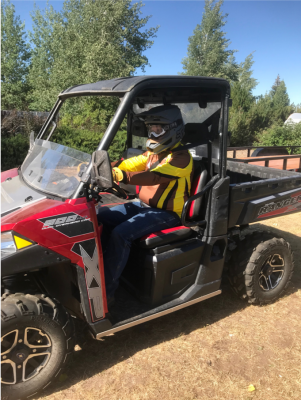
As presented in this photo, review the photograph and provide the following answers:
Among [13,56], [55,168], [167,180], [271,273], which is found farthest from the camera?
[13,56]

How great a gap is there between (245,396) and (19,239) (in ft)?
6.62

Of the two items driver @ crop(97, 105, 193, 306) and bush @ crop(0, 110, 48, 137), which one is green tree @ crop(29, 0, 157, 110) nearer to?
bush @ crop(0, 110, 48, 137)

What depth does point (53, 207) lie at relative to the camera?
2.20 meters

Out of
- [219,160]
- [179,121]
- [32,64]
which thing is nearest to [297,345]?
[219,160]

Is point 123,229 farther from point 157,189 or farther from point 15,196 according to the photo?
point 15,196

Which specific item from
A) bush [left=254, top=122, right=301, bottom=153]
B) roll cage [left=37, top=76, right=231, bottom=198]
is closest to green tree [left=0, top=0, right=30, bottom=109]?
bush [left=254, top=122, right=301, bottom=153]

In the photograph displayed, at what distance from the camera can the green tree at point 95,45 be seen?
20516 millimetres

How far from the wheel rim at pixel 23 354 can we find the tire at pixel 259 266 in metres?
Answer: 2.01

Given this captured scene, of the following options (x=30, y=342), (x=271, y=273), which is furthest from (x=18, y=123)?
(x=30, y=342)

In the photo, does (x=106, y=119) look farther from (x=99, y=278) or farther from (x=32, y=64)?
(x=32, y=64)

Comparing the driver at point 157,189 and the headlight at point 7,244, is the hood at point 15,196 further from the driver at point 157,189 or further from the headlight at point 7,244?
the driver at point 157,189

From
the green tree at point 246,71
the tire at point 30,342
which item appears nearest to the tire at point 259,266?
the tire at point 30,342

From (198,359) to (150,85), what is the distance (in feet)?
7.55

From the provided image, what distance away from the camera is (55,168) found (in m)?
2.55
